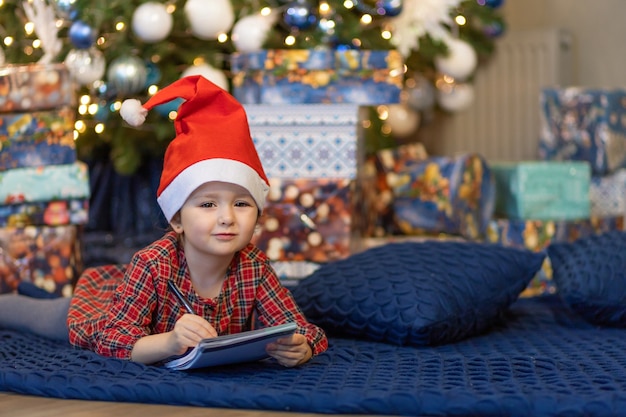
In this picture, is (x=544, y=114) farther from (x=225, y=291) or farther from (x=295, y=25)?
(x=225, y=291)

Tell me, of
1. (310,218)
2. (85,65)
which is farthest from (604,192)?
(85,65)

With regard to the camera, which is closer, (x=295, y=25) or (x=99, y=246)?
(x=295, y=25)

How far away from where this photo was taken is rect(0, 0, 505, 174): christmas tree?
→ 7.92ft

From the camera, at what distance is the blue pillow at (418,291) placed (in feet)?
5.32

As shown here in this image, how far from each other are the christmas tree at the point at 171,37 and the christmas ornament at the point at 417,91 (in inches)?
4.4

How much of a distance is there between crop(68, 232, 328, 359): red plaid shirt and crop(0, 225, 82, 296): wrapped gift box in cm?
58

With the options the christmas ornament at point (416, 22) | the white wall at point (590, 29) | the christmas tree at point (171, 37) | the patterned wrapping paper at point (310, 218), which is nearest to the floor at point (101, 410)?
the patterned wrapping paper at point (310, 218)

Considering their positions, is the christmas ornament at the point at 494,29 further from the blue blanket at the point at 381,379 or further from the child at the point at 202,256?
the child at the point at 202,256

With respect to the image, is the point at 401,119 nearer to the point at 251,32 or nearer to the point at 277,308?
the point at 251,32

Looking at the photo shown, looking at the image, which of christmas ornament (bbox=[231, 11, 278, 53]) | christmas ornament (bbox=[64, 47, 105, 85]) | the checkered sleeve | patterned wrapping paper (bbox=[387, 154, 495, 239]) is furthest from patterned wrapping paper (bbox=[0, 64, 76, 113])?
patterned wrapping paper (bbox=[387, 154, 495, 239])

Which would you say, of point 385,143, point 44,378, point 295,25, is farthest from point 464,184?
point 44,378

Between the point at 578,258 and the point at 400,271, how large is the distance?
1.21 ft

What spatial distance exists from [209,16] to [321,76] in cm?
32

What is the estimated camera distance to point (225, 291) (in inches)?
59.8
